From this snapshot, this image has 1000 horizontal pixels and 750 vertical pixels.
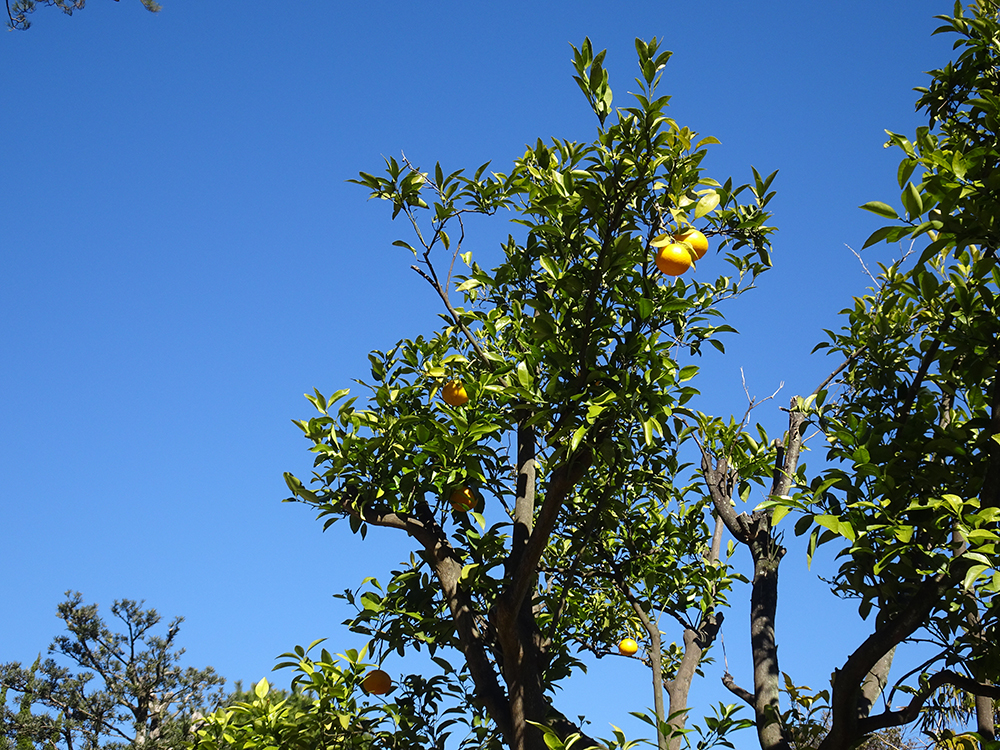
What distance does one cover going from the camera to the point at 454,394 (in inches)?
122

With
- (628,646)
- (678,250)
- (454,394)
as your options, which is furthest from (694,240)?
(628,646)

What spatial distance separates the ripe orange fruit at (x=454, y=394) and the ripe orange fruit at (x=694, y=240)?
1016mm

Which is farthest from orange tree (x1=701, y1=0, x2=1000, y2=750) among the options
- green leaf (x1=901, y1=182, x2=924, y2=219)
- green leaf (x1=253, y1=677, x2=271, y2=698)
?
green leaf (x1=253, y1=677, x2=271, y2=698)

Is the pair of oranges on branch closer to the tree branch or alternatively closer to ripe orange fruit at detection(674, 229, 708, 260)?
ripe orange fruit at detection(674, 229, 708, 260)

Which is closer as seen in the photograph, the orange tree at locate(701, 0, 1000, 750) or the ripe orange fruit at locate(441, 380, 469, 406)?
the orange tree at locate(701, 0, 1000, 750)

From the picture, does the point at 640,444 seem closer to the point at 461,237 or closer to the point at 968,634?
the point at 461,237

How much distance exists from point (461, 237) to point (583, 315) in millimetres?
826

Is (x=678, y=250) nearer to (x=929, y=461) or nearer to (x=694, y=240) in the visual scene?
(x=694, y=240)

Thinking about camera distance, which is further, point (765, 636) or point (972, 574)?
point (765, 636)

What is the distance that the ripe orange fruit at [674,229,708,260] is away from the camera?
7.99ft

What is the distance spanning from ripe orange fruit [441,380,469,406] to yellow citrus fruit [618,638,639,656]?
1.77m

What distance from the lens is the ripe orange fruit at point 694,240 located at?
2.44 m

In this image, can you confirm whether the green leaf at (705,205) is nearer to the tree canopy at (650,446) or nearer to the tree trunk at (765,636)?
the tree canopy at (650,446)

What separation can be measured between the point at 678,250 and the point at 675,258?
0.03 metres
